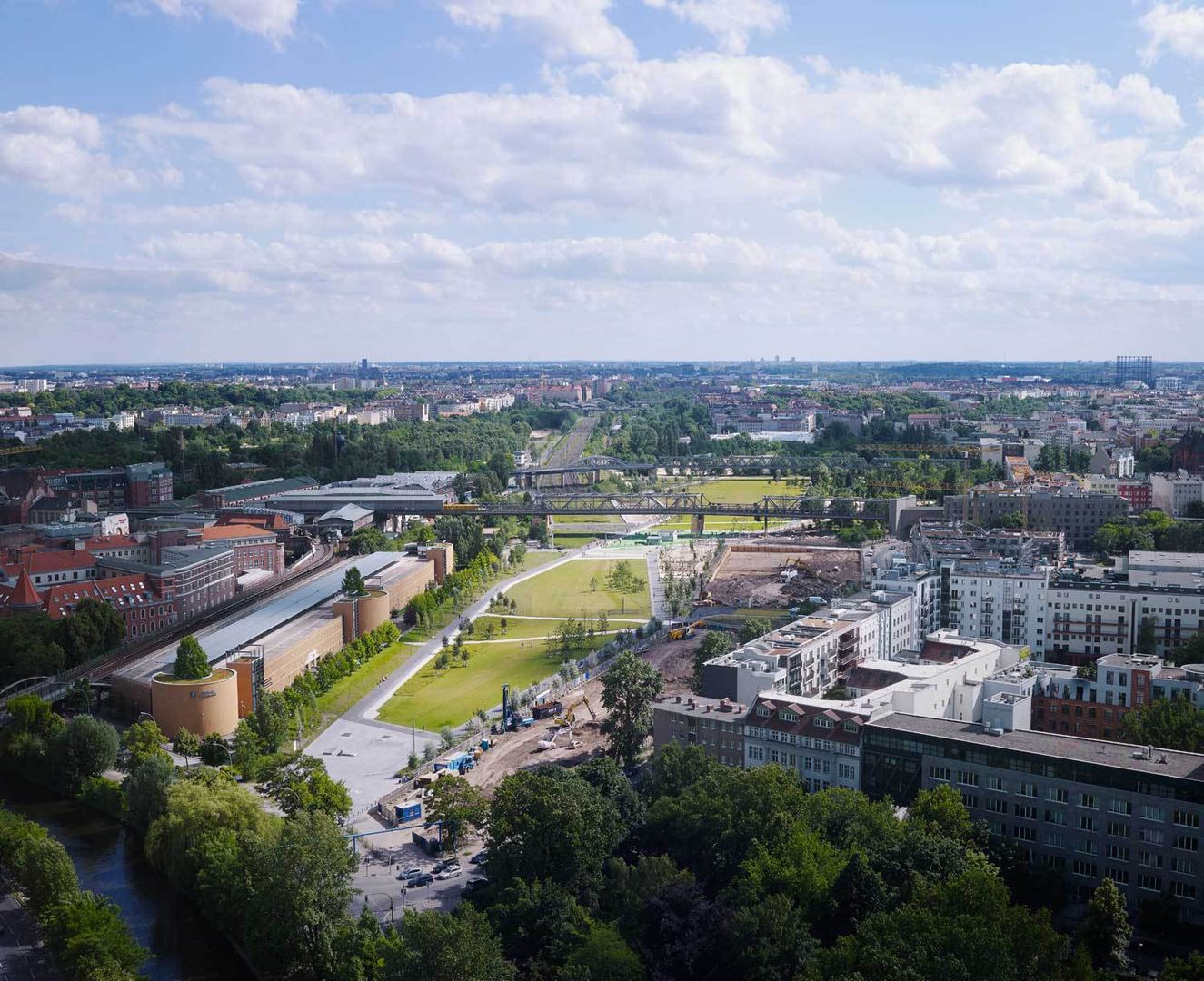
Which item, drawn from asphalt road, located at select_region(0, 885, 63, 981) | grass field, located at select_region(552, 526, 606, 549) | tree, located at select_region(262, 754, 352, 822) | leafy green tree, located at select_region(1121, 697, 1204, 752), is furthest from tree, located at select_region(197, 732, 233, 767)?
grass field, located at select_region(552, 526, 606, 549)

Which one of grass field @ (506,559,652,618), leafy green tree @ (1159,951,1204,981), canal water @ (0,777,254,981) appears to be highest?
leafy green tree @ (1159,951,1204,981)

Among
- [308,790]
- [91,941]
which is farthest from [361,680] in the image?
[91,941]

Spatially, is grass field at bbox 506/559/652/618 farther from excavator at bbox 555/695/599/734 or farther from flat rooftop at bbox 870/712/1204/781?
flat rooftop at bbox 870/712/1204/781

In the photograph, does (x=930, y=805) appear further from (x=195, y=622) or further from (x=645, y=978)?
(x=195, y=622)

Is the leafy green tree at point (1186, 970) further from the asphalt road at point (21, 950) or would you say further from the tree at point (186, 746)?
the tree at point (186, 746)

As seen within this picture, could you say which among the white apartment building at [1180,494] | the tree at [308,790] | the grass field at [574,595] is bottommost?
the grass field at [574,595]

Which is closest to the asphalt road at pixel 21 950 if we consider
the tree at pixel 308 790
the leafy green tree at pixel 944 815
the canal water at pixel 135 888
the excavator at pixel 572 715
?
the canal water at pixel 135 888

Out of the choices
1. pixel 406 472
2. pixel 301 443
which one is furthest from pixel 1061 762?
pixel 301 443
